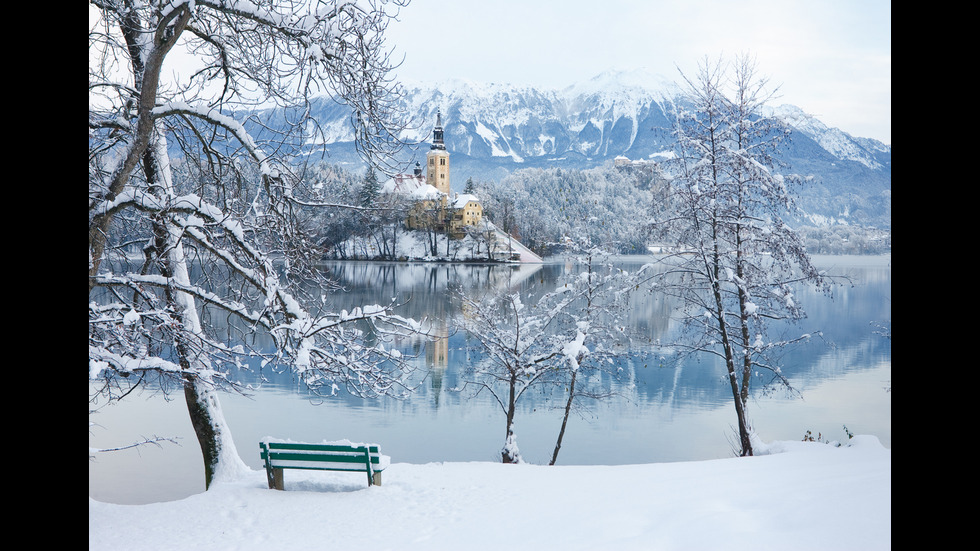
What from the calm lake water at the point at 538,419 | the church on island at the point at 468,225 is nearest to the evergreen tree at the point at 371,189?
the calm lake water at the point at 538,419

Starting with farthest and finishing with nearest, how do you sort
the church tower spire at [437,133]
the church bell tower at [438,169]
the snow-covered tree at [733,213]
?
1. the church bell tower at [438,169]
2. the snow-covered tree at [733,213]
3. the church tower spire at [437,133]

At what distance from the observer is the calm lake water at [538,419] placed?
401 inches

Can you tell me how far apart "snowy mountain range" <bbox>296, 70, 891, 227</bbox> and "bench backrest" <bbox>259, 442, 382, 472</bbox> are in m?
2.53

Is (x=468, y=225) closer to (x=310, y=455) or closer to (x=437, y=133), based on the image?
(x=437, y=133)

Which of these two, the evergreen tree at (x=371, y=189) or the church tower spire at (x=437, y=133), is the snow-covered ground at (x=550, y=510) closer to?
the evergreen tree at (x=371, y=189)

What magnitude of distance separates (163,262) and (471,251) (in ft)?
150

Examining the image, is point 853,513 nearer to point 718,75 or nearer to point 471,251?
point 718,75

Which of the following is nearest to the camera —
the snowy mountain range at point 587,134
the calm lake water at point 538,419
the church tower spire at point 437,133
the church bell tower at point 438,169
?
the church tower spire at point 437,133

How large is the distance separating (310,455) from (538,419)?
26.0ft

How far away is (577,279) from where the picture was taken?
10.5 m
